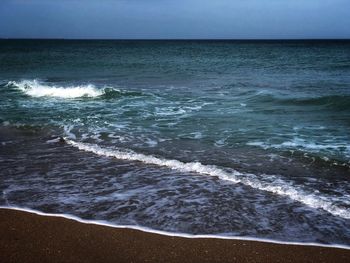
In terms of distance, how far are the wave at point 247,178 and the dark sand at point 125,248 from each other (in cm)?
133

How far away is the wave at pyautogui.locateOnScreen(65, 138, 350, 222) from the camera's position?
17.9 feet

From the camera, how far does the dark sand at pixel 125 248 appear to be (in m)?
3.94

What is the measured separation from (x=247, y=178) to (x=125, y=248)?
3060mm

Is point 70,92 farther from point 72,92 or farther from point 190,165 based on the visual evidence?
point 190,165

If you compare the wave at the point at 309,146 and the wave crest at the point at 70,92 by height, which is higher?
the wave at the point at 309,146

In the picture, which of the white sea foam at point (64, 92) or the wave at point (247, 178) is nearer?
the wave at point (247, 178)

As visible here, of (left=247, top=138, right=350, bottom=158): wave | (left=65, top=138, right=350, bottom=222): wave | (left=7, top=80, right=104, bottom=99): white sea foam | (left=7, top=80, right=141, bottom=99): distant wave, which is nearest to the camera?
(left=65, top=138, right=350, bottom=222): wave

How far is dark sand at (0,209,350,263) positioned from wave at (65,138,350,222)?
133cm

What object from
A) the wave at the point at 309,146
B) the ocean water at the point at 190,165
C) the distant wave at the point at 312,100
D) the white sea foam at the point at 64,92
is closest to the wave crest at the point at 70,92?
the white sea foam at the point at 64,92

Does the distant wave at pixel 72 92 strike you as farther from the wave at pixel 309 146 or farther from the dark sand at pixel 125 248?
the dark sand at pixel 125 248

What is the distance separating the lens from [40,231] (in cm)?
451

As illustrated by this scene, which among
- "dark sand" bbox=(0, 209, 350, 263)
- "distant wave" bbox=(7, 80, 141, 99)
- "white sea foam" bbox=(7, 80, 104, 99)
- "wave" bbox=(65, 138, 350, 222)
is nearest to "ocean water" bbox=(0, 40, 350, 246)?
"wave" bbox=(65, 138, 350, 222)

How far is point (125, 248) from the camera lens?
4145 mm

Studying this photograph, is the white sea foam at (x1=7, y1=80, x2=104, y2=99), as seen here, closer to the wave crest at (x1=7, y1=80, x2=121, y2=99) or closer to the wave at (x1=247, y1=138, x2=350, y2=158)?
the wave crest at (x1=7, y1=80, x2=121, y2=99)
